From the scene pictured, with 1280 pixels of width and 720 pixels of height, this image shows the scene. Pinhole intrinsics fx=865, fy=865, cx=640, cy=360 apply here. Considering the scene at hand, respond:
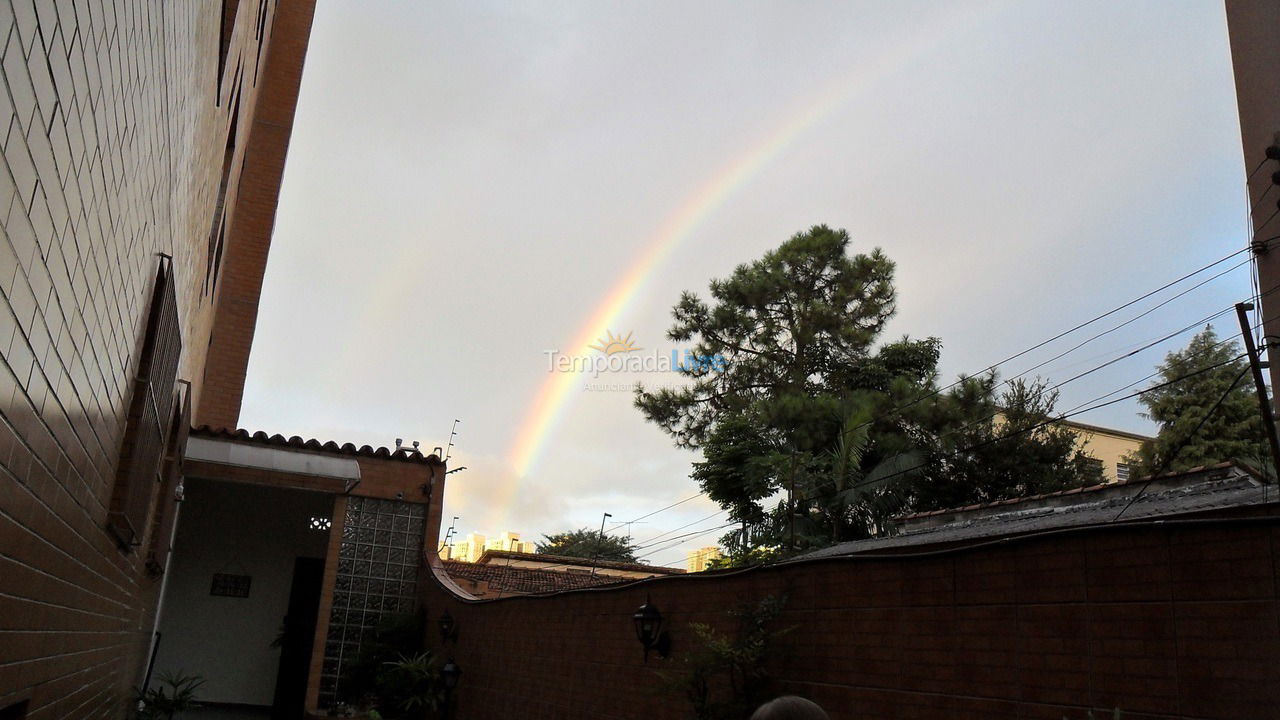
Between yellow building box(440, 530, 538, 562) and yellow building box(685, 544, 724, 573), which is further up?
yellow building box(440, 530, 538, 562)

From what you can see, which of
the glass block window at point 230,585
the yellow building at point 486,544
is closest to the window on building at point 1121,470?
the yellow building at point 486,544

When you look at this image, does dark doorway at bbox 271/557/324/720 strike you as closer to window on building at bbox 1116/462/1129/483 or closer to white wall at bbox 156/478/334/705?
white wall at bbox 156/478/334/705

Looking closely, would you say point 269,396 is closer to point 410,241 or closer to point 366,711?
point 410,241

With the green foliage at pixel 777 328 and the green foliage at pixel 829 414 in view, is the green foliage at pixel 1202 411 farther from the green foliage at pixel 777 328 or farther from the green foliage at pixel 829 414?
the green foliage at pixel 777 328

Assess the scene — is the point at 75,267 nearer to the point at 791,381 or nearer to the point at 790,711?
the point at 790,711

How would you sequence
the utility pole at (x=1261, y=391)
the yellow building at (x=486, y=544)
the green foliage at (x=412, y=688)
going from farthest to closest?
the yellow building at (x=486, y=544) < the green foliage at (x=412, y=688) < the utility pole at (x=1261, y=391)

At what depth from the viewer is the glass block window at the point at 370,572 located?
A: 10398mm

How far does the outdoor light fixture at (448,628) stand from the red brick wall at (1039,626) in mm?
4622

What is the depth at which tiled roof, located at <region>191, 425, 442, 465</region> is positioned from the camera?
1021cm

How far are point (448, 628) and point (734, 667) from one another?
18.8 feet

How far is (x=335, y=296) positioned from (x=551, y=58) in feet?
25.0

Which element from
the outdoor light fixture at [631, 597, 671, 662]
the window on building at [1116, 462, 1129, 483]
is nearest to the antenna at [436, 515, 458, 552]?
the outdoor light fixture at [631, 597, 671, 662]

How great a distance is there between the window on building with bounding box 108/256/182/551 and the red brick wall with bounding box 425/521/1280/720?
2.98 meters

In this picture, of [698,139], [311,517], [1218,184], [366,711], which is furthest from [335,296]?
[1218,184]
